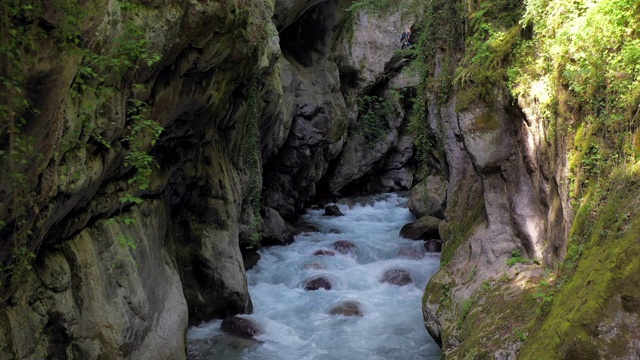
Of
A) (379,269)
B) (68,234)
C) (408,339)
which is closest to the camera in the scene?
(68,234)

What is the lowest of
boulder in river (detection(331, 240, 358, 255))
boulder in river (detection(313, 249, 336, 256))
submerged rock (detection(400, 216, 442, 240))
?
boulder in river (detection(313, 249, 336, 256))

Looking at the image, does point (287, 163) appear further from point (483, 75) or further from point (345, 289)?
point (483, 75)

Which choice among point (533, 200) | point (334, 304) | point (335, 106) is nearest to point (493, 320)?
point (533, 200)

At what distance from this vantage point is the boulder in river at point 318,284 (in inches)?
484

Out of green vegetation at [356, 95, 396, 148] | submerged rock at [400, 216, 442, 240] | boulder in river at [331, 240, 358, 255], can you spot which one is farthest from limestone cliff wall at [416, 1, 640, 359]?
green vegetation at [356, 95, 396, 148]

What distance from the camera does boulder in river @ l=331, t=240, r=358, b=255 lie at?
14922mm

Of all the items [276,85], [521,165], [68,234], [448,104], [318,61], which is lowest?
[68,234]

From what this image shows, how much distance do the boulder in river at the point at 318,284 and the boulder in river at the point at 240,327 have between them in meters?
2.54

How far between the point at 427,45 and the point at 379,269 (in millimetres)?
5804

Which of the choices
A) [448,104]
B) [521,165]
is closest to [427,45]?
[448,104]

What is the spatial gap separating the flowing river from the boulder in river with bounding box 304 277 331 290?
13 centimetres

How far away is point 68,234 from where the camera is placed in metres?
6.02

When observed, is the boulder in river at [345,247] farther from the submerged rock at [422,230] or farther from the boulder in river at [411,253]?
the submerged rock at [422,230]

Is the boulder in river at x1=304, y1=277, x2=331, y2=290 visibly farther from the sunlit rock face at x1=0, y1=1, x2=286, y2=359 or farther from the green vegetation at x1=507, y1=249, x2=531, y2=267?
A: the green vegetation at x1=507, y1=249, x2=531, y2=267
